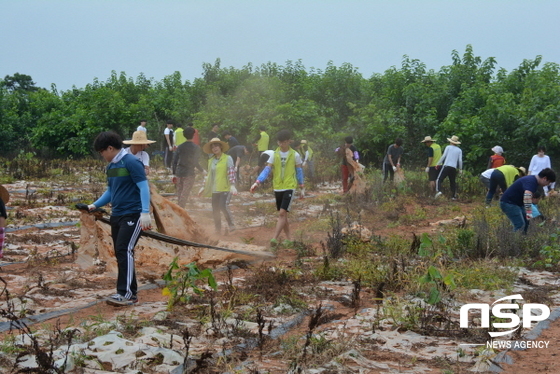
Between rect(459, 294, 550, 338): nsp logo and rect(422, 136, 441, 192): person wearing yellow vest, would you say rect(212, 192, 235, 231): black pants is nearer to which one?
rect(459, 294, 550, 338): nsp logo

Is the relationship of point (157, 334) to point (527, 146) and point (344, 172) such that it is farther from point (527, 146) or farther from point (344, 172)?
point (527, 146)

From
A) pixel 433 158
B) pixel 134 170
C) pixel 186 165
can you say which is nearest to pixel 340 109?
pixel 433 158

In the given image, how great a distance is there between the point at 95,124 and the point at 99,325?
24894mm

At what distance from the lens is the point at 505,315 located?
20.2ft

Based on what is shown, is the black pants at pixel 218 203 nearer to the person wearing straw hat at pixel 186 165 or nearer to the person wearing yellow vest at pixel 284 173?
the person wearing yellow vest at pixel 284 173

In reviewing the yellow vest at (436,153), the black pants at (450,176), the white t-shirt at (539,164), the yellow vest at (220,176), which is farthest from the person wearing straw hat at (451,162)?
the yellow vest at (220,176)

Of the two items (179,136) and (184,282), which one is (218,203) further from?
(179,136)

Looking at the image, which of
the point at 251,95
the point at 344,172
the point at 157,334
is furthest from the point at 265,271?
the point at 251,95

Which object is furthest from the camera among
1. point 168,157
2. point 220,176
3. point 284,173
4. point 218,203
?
point 168,157

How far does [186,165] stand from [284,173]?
306cm

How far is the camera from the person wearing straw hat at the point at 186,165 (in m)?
12.3

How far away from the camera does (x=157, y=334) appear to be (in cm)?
545

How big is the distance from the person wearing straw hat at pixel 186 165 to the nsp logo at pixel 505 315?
22.4 ft

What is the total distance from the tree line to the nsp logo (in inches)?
555
